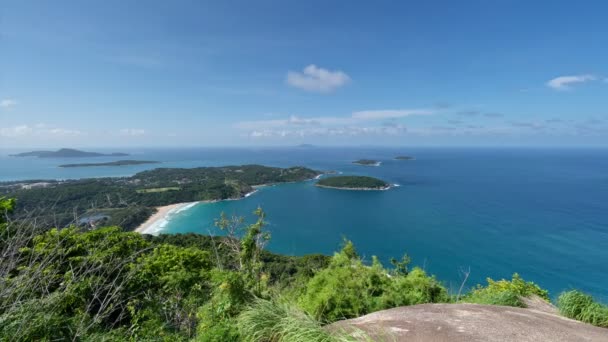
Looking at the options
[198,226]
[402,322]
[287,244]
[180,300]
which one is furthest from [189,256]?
[198,226]

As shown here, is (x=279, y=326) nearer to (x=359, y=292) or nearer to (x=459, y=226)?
(x=359, y=292)

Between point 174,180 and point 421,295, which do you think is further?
point 174,180

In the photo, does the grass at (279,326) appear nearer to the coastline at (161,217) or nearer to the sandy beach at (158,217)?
the coastline at (161,217)

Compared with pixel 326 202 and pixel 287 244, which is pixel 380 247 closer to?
Result: pixel 287 244

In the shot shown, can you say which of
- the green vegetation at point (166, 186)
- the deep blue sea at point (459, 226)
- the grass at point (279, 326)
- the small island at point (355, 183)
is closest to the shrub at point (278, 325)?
the grass at point (279, 326)

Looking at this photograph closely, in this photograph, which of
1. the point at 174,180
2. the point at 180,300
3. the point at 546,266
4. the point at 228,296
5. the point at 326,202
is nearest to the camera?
the point at 228,296

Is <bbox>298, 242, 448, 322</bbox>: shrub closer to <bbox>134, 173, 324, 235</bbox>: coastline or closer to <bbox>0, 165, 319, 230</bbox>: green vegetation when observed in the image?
<bbox>0, 165, 319, 230</bbox>: green vegetation
